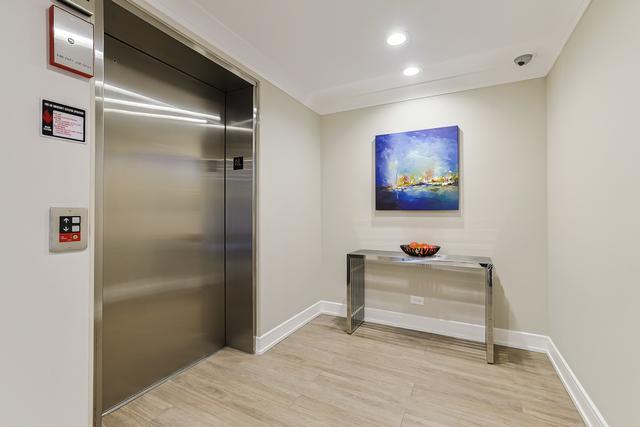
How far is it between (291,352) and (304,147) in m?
2.14

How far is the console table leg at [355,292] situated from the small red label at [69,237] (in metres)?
2.24

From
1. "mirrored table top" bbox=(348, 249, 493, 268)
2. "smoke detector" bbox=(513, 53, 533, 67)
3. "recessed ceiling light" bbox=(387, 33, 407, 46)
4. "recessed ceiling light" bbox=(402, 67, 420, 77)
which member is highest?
"recessed ceiling light" bbox=(387, 33, 407, 46)

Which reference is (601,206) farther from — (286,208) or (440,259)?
(286,208)

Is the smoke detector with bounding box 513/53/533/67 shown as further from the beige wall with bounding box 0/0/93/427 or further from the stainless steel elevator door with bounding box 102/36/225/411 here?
the beige wall with bounding box 0/0/93/427

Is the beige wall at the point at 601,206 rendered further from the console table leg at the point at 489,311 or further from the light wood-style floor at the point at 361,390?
the console table leg at the point at 489,311

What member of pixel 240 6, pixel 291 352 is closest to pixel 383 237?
pixel 291 352

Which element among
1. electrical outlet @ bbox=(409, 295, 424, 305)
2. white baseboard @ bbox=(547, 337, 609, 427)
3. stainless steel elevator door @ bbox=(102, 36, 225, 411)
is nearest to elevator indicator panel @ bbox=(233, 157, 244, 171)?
stainless steel elevator door @ bbox=(102, 36, 225, 411)

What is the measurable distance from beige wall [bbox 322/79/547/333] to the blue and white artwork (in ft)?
0.33

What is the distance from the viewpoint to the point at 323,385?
7.02 ft

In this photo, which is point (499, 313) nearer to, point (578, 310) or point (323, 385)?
point (578, 310)

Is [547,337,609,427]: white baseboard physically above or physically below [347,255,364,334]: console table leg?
below

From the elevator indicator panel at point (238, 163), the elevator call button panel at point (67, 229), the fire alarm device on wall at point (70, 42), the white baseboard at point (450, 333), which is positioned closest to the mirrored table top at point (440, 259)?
the white baseboard at point (450, 333)

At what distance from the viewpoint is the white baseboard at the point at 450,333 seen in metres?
1.94

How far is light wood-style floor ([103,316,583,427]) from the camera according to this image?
1790 millimetres
